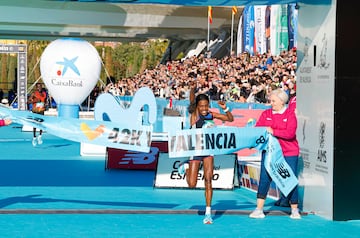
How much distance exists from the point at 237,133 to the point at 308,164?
4.60 ft

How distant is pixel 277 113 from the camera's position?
11.7 metres

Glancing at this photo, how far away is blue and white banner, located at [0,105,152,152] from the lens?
36.9ft

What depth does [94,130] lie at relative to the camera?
11391 millimetres

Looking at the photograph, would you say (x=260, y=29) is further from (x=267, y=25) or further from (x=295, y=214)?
(x=295, y=214)

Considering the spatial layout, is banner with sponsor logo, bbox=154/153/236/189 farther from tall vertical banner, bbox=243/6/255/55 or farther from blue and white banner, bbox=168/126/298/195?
tall vertical banner, bbox=243/6/255/55

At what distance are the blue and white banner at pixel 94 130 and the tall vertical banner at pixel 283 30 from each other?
2473 centimetres

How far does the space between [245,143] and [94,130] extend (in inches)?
85.0

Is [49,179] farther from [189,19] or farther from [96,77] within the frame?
[189,19]

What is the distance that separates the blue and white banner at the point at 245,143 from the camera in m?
11.3

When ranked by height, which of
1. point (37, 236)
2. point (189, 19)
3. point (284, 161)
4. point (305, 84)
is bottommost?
point (37, 236)

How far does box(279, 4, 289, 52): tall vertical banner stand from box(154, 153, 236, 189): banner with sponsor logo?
21086 mm

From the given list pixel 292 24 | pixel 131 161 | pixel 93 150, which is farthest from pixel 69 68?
pixel 131 161

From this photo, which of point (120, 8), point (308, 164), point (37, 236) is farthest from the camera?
point (120, 8)

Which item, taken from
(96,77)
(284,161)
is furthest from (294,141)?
(96,77)
